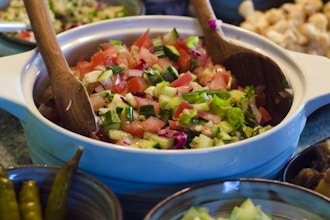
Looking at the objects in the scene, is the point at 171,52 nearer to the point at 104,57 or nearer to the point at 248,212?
the point at 104,57

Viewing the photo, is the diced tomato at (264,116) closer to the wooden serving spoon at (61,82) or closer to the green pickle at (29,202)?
the wooden serving spoon at (61,82)

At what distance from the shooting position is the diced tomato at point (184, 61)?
1.13m

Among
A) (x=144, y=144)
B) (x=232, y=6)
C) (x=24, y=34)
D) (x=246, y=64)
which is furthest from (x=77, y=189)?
(x=232, y=6)

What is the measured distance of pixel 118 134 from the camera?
3.03 feet

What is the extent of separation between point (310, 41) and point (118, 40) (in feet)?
1.70

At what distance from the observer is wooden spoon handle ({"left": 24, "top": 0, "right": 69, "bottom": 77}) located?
958 millimetres

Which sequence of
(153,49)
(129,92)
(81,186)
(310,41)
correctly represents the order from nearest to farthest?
1. (81,186)
2. (129,92)
3. (153,49)
4. (310,41)

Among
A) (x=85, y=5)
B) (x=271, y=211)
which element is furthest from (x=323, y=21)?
(x=271, y=211)

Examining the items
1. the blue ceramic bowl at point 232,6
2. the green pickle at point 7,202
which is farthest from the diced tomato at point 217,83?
the blue ceramic bowl at point 232,6

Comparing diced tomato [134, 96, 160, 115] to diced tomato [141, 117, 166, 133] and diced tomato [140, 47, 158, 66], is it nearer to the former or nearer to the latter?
diced tomato [141, 117, 166, 133]

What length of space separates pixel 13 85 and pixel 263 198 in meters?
0.43

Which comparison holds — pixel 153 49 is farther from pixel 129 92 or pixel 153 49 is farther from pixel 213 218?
pixel 213 218

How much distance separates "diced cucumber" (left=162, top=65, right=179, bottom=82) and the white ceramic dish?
199 mm

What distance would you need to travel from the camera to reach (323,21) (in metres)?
1.47
